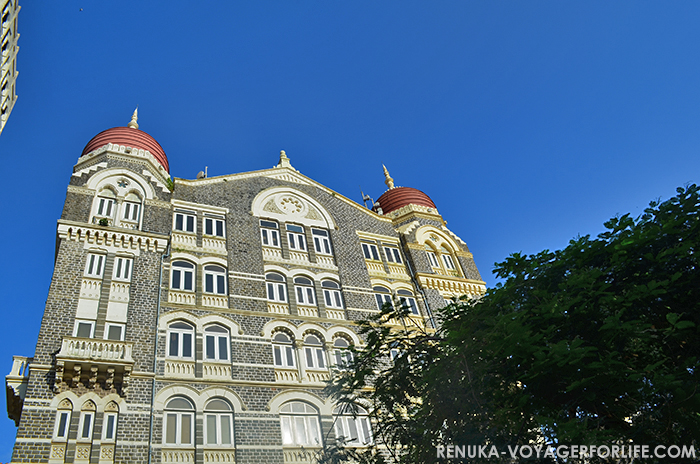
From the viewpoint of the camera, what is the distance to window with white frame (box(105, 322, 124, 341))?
16734 mm

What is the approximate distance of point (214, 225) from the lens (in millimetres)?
21891

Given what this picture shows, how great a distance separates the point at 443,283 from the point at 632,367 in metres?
15.3

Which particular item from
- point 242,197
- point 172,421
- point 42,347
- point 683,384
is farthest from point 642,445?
point 242,197

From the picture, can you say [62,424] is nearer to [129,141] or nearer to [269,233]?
[269,233]

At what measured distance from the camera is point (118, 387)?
51.4ft

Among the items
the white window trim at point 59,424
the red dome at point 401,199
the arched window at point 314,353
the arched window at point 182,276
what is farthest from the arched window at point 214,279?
the red dome at point 401,199

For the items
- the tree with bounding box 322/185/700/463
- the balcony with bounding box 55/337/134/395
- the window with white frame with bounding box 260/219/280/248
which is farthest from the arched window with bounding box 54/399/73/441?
the window with white frame with bounding box 260/219/280/248

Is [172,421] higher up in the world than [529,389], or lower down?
higher up

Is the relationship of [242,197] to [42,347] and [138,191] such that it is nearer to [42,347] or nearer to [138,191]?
[138,191]

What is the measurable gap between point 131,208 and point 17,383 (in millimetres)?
7669

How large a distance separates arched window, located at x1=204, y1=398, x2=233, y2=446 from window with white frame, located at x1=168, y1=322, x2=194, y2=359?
1893 millimetres

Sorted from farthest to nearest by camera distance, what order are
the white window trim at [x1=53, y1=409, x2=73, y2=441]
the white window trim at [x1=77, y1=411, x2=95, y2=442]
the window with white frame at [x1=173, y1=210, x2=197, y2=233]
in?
1. the window with white frame at [x1=173, y1=210, x2=197, y2=233]
2. the white window trim at [x1=77, y1=411, x2=95, y2=442]
3. the white window trim at [x1=53, y1=409, x2=73, y2=441]

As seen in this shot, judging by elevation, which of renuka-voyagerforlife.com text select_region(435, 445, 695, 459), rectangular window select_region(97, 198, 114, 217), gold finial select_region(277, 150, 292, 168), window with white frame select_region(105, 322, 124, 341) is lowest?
renuka-voyagerforlife.com text select_region(435, 445, 695, 459)

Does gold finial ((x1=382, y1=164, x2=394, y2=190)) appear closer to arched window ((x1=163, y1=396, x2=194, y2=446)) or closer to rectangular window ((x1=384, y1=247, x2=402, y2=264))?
rectangular window ((x1=384, y1=247, x2=402, y2=264))
